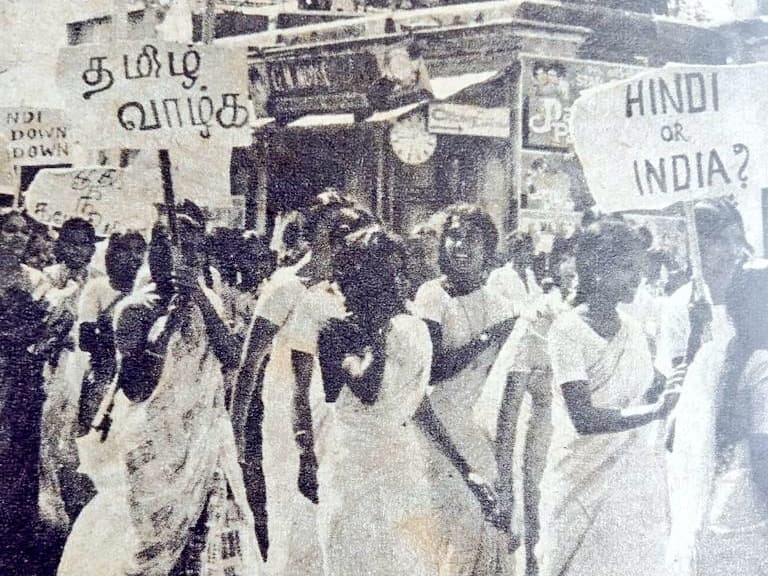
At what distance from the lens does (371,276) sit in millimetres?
1690

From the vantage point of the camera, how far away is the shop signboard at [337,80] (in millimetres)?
1685

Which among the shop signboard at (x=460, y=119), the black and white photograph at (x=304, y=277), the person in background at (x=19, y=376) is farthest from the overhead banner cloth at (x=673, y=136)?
the person in background at (x=19, y=376)

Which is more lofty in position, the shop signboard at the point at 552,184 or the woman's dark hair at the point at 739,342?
the shop signboard at the point at 552,184

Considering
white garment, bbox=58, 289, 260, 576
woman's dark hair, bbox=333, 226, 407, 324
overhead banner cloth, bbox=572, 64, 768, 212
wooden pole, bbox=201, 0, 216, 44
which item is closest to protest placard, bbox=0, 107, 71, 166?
wooden pole, bbox=201, 0, 216, 44

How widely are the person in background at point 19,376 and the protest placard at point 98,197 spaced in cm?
6

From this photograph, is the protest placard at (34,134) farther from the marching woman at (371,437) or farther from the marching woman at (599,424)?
the marching woman at (599,424)

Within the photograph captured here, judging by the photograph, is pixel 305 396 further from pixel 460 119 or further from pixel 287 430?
pixel 460 119

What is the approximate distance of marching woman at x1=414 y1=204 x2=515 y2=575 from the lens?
5.55 feet

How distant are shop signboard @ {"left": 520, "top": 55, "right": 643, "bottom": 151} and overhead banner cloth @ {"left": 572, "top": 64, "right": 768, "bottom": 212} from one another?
0.07 ft

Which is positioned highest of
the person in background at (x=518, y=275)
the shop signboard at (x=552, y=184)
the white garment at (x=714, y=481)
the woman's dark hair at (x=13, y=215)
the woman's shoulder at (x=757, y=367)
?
the shop signboard at (x=552, y=184)

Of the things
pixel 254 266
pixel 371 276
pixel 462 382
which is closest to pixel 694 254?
pixel 462 382

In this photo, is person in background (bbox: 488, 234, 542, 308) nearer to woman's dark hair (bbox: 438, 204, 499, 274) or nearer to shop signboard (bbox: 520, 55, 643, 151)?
woman's dark hair (bbox: 438, 204, 499, 274)

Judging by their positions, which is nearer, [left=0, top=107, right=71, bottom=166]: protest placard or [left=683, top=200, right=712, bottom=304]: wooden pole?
[left=0, top=107, right=71, bottom=166]: protest placard

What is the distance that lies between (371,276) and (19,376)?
744 millimetres
